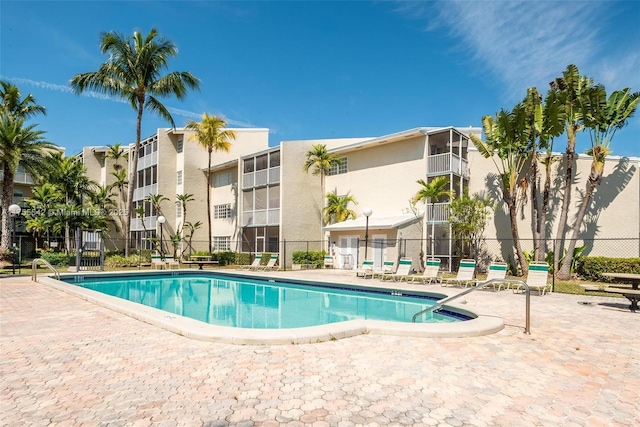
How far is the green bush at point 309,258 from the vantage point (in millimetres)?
25938

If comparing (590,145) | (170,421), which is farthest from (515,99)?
(170,421)

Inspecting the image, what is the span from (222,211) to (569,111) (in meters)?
26.2

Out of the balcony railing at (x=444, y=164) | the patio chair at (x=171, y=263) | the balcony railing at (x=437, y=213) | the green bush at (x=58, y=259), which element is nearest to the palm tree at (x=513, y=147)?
the balcony railing at (x=444, y=164)

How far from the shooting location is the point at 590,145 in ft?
60.1

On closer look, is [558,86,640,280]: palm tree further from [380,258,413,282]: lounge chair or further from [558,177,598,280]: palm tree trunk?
[380,258,413,282]: lounge chair

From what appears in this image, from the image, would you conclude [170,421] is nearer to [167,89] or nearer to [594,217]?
[594,217]

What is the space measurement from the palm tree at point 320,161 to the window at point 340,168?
23 cm

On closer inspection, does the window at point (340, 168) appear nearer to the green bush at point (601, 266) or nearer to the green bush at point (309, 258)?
the green bush at point (309, 258)

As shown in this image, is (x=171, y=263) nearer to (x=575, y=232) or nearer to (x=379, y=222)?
(x=379, y=222)

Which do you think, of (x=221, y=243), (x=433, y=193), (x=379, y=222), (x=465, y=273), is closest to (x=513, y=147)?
(x=433, y=193)

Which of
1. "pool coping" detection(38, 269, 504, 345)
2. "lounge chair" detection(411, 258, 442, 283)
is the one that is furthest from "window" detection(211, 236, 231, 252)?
"pool coping" detection(38, 269, 504, 345)

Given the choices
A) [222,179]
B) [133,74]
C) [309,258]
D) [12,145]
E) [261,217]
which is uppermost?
[133,74]

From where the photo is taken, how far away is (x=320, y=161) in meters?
27.0

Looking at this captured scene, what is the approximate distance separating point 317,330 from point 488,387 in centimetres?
294
